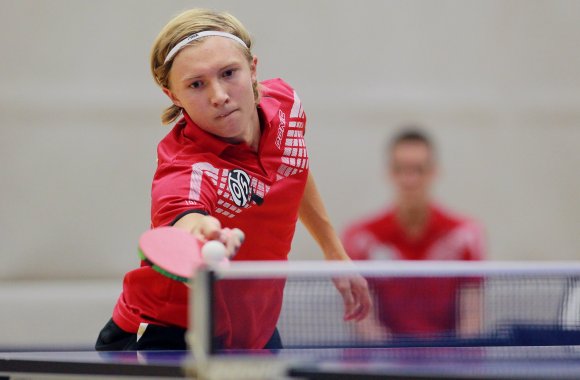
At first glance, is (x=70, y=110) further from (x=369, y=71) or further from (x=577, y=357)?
(x=577, y=357)

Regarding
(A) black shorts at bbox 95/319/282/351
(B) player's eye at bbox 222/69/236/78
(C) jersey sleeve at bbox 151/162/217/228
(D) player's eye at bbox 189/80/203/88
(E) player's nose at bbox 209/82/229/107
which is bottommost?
(A) black shorts at bbox 95/319/282/351

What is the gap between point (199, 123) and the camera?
2.11m

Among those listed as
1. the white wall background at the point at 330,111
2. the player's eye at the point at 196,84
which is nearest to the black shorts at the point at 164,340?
the player's eye at the point at 196,84

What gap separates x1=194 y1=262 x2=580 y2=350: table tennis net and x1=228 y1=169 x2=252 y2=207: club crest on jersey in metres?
0.18

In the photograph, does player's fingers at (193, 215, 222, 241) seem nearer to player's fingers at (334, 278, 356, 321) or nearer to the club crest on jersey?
the club crest on jersey

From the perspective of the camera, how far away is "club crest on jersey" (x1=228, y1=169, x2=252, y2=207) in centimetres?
204

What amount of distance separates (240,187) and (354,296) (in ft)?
1.48

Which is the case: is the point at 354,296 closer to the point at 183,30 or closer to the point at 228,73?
the point at 228,73

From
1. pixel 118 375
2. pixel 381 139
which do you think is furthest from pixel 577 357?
pixel 381 139

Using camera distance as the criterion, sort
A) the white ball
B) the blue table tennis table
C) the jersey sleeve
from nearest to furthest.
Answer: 1. the blue table tennis table
2. the white ball
3. the jersey sleeve

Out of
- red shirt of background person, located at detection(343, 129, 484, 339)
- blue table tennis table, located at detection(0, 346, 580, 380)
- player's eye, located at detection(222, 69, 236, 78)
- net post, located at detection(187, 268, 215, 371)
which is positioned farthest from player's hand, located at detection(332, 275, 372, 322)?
red shirt of background person, located at detection(343, 129, 484, 339)

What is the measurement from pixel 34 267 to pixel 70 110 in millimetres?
803

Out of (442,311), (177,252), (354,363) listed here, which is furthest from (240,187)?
(442,311)

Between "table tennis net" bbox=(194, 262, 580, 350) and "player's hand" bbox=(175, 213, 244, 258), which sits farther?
"table tennis net" bbox=(194, 262, 580, 350)
